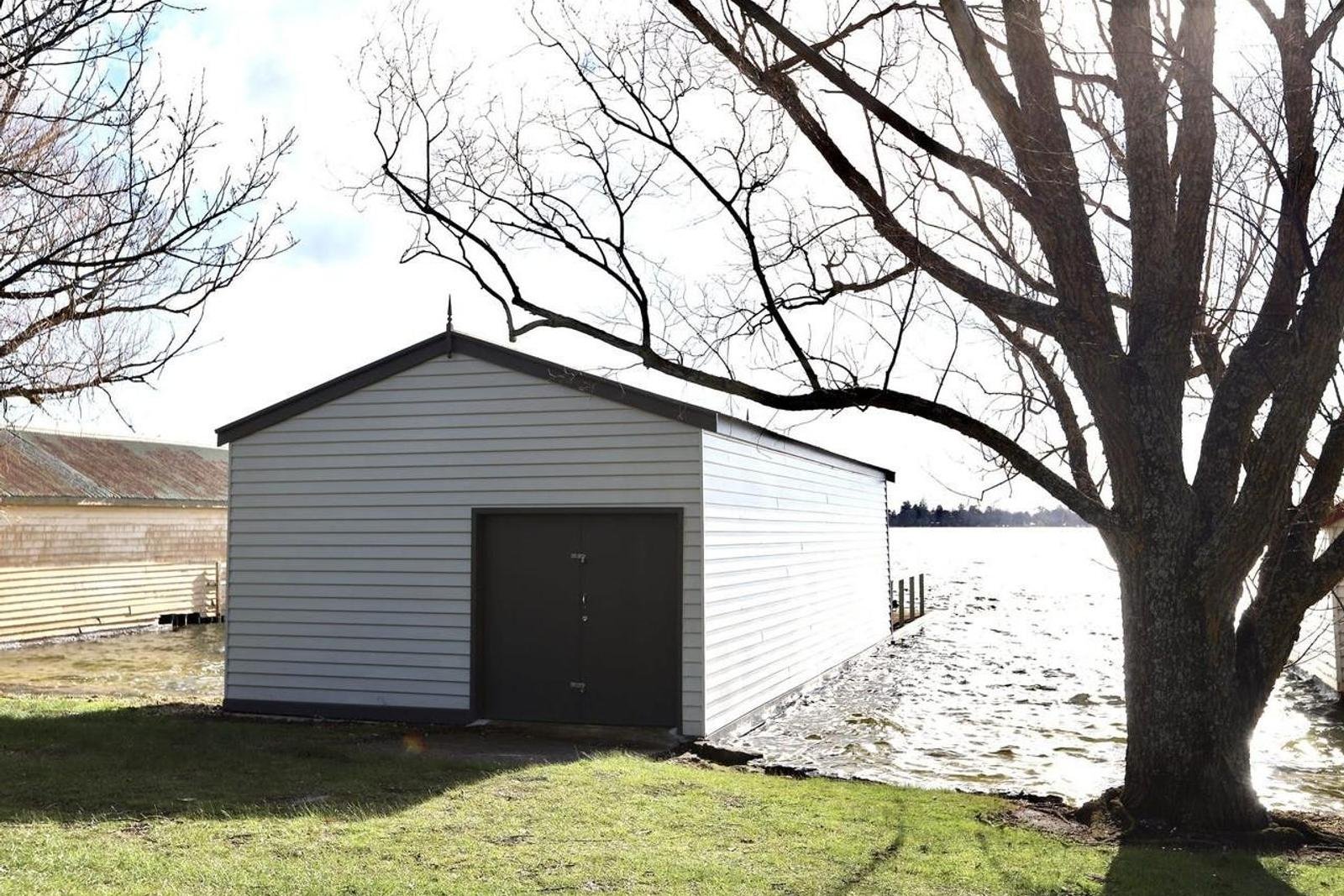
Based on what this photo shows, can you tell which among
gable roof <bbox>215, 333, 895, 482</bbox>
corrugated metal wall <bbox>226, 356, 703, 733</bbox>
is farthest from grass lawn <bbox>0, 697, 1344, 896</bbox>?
gable roof <bbox>215, 333, 895, 482</bbox>

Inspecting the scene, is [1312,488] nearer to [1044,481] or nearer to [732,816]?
[1044,481]

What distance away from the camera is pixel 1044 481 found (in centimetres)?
858

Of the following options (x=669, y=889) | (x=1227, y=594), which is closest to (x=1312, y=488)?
(x=1227, y=594)

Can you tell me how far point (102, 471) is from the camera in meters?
26.7

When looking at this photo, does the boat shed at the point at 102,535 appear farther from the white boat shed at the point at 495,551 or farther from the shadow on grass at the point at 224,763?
the shadow on grass at the point at 224,763

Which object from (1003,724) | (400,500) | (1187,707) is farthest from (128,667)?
(1187,707)

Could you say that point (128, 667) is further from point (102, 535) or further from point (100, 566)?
point (102, 535)

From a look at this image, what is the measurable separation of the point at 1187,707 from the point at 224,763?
7827 millimetres

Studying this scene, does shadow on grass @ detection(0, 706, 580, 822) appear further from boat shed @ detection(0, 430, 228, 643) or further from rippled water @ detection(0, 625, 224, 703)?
boat shed @ detection(0, 430, 228, 643)

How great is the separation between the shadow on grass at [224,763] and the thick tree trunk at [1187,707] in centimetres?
507

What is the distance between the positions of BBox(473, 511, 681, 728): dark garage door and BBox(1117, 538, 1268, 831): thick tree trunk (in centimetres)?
504

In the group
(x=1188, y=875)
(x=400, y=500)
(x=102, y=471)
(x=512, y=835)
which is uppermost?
(x=102, y=471)

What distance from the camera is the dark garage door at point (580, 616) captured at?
12.4 meters

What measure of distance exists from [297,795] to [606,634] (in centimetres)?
453
